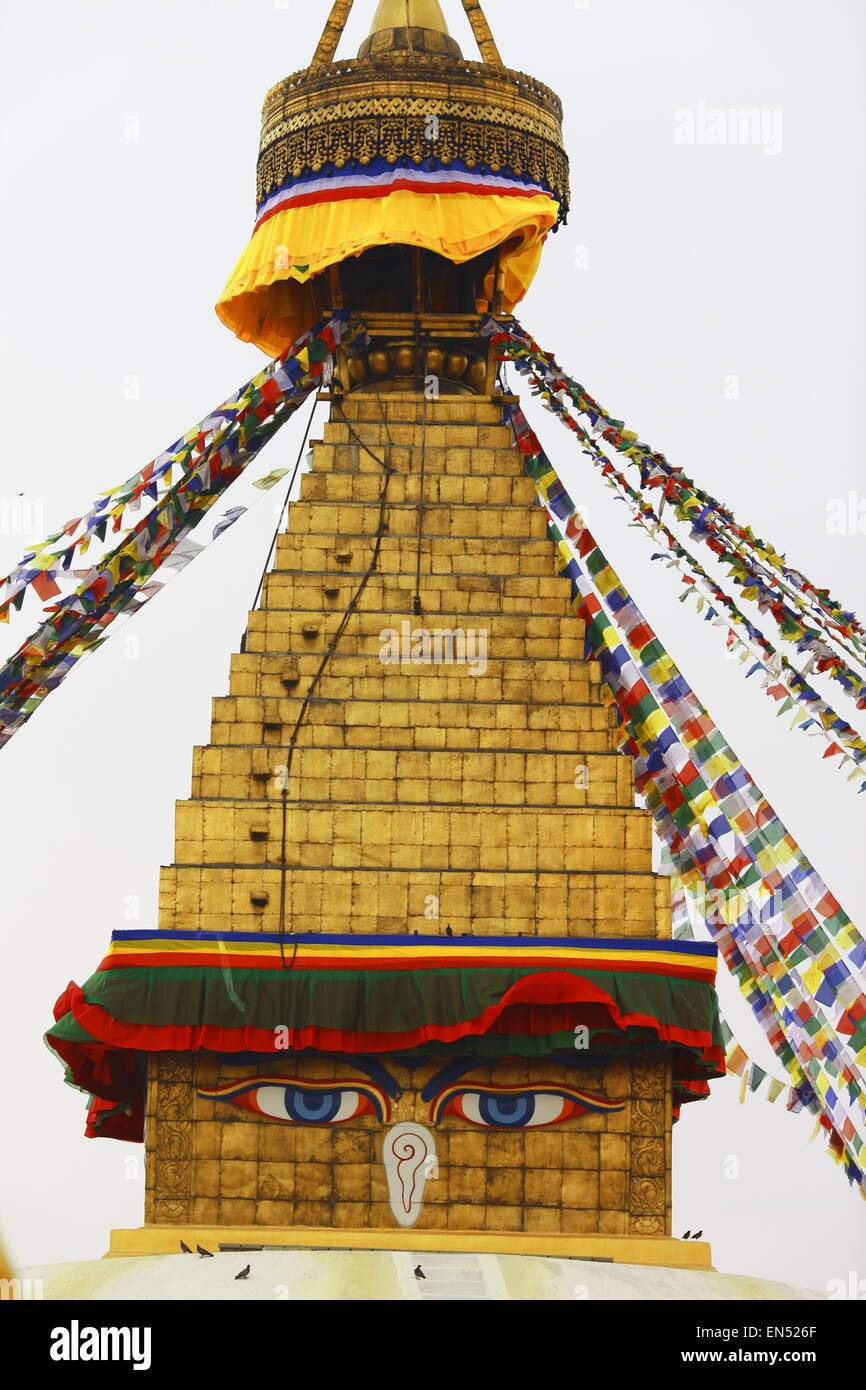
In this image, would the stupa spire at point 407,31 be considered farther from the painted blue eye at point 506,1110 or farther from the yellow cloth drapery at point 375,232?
the painted blue eye at point 506,1110

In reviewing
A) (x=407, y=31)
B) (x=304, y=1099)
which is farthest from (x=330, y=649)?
(x=407, y=31)

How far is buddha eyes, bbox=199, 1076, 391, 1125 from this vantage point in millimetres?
20688

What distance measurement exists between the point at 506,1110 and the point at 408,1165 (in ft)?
2.70

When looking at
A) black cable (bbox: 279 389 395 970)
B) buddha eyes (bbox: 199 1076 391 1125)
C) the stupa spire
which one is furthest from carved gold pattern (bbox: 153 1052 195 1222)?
the stupa spire

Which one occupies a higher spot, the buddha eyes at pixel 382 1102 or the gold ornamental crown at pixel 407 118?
the gold ornamental crown at pixel 407 118

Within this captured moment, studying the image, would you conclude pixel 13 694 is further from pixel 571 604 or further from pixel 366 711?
pixel 571 604

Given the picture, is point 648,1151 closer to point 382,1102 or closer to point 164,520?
point 382,1102

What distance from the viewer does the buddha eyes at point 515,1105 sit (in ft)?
68.0

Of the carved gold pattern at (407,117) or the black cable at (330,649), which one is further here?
the carved gold pattern at (407,117)

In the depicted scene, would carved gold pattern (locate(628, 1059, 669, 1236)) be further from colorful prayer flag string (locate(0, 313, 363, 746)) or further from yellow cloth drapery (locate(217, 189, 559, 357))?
yellow cloth drapery (locate(217, 189, 559, 357))

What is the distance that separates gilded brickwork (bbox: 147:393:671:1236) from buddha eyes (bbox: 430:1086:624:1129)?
0.23ft

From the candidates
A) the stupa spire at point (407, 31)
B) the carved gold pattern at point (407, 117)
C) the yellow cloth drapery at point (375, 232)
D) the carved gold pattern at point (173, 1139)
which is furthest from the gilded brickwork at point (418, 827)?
the stupa spire at point (407, 31)

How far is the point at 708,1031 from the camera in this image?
2067 centimetres
